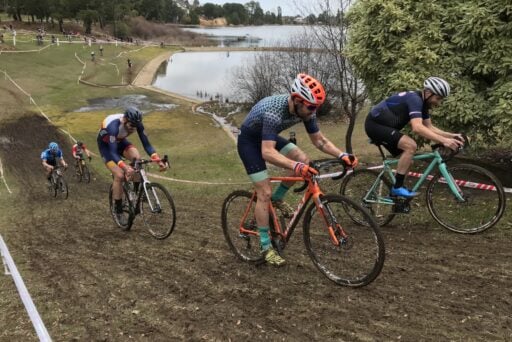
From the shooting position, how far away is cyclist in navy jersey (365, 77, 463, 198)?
7.17 m

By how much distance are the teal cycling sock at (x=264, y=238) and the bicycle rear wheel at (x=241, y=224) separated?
0.26 metres

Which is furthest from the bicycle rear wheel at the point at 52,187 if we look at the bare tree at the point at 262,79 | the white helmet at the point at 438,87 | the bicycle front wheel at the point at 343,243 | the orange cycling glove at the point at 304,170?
the bare tree at the point at 262,79

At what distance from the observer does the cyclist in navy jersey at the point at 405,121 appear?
23.5ft

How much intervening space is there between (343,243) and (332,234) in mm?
201

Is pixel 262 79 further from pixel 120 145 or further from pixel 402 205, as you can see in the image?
pixel 402 205

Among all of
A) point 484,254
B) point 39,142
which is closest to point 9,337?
point 484,254

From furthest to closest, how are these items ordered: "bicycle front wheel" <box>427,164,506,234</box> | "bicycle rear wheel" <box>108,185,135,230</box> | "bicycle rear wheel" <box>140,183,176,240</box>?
1. "bicycle rear wheel" <box>108,185,135,230</box>
2. "bicycle rear wheel" <box>140,183,176,240</box>
3. "bicycle front wheel" <box>427,164,506,234</box>

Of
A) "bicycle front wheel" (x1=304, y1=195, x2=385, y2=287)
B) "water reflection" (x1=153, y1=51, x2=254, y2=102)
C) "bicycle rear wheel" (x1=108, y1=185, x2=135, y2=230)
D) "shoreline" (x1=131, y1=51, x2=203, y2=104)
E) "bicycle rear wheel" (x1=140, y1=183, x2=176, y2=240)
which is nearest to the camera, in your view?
"bicycle front wheel" (x1=304, y1=195, x2=385, y2=287)

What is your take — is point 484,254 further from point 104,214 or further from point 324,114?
point 324,114

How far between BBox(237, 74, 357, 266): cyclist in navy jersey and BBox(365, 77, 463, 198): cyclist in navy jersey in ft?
6.23

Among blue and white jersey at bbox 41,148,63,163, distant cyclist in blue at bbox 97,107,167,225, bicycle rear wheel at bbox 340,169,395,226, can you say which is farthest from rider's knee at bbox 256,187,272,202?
blue and white jersey at bbox 41,148,63,163

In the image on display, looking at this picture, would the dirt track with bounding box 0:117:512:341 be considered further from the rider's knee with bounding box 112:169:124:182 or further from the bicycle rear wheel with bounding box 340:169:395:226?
the rider's knee with bounding box 112:169:124:182

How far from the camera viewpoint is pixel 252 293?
5918mm

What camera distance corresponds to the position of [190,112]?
149 feet
